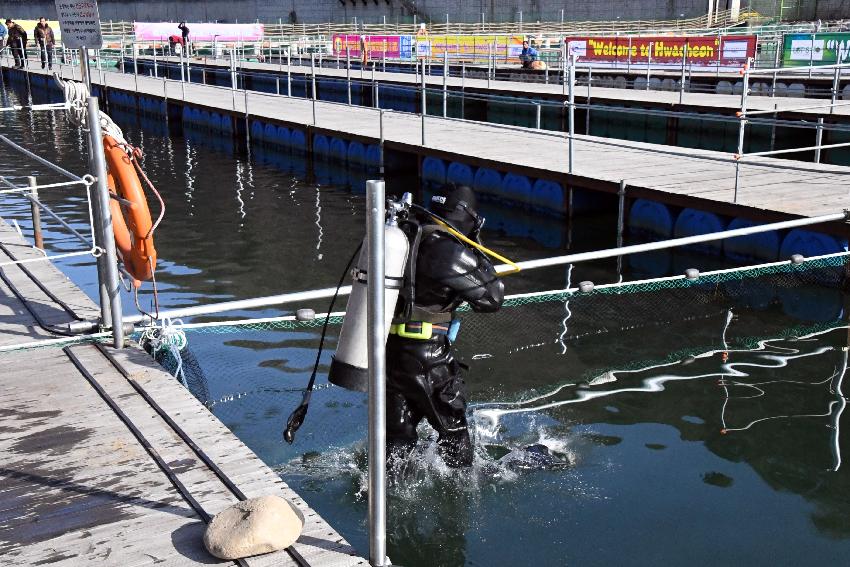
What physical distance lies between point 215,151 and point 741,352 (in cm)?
1783

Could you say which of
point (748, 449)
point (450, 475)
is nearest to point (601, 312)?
point (748, 449)

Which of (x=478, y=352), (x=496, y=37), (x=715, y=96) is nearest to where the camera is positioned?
(x=478, y=352)

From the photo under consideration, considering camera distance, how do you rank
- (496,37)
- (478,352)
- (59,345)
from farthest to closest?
(496,37) → (478,352) → (59,345)

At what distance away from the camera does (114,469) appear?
4.48m

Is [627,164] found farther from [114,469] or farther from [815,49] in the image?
[114,469]

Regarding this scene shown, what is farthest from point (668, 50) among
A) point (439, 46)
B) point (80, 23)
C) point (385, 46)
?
point (80, 23)

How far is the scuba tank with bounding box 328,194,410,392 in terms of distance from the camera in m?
3.92

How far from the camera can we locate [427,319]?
192 inches

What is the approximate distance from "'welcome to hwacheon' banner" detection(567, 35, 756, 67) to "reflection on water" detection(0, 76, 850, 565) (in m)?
15.2

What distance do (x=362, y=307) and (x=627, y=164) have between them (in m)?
11.9

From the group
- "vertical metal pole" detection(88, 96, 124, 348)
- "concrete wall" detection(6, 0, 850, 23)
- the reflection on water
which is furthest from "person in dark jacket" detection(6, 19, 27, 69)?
"vertical metal pole" detection(88, 96, 124, 348)

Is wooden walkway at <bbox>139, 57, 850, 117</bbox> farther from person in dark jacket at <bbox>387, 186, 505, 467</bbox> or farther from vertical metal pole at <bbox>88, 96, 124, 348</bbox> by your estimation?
vertical metal pole at <bbox>88, 96, 124, 348</bbox>

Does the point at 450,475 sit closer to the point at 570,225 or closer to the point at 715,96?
the point at 570,225

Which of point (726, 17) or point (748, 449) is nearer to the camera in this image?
point (748, 449)
